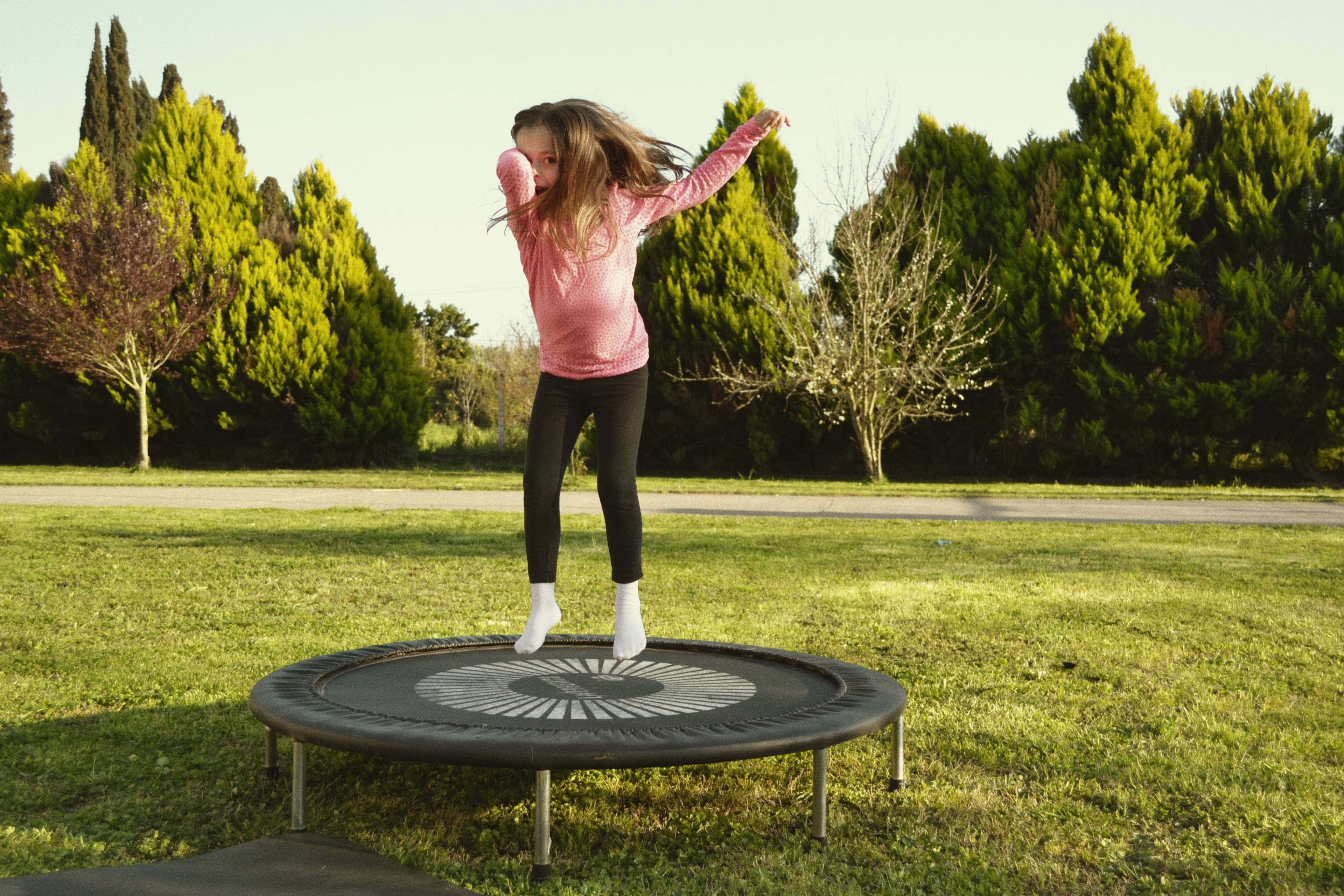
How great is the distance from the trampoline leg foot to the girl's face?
1.41 m

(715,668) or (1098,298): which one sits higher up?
(1098,298)

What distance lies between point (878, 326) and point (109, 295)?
10.4 metres

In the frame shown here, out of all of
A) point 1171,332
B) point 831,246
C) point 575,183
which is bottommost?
point 575,183

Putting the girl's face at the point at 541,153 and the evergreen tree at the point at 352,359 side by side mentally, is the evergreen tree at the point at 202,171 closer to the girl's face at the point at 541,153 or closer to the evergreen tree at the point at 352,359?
the evergreen tree at the point at 352,359

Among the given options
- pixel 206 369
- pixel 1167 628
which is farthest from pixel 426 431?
pixel 1167 628

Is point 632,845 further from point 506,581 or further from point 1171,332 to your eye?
point 1171,332

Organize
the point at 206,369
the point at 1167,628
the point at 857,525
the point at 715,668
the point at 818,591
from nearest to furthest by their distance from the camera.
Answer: the point at 715,668 → the point at 1167,628 → the point at 818,591 → the point at 857,525 → the point at 206,369

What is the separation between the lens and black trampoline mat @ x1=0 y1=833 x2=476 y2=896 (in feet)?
5.60

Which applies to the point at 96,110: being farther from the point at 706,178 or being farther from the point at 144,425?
the point at 706,178

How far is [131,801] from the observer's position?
2229 millimetres

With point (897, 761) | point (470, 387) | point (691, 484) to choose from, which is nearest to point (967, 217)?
point (691, 484)

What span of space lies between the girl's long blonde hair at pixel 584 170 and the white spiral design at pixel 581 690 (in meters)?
1.03

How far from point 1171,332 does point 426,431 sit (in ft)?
43.8

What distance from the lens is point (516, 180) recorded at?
248cm
